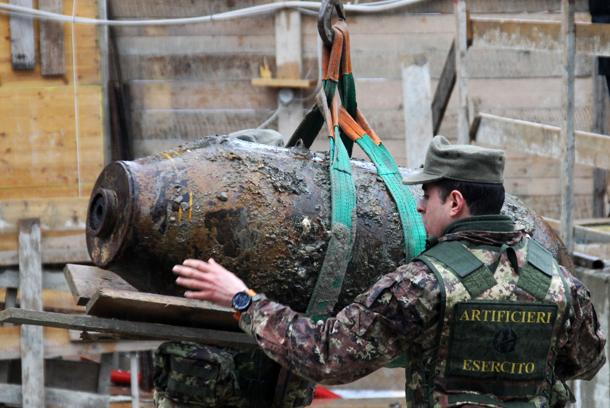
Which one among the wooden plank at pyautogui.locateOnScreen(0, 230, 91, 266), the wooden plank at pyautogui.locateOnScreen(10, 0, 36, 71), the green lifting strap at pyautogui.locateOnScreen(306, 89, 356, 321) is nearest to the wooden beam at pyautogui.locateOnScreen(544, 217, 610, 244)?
the green lifting strap at pyautogui.locateOnScreen(306, 89, 356, 321)

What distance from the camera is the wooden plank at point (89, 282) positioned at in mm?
3580

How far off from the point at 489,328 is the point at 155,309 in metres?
1.02

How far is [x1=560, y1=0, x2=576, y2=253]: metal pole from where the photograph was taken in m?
6.19

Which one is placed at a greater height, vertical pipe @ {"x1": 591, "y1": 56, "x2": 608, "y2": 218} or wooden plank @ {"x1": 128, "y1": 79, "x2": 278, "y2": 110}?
wooden plank @ {"x1": 128, "y1": 79, "x2": 278, "y2": 110}

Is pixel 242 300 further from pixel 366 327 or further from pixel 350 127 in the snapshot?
pixel 350 127

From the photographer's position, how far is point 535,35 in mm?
6652

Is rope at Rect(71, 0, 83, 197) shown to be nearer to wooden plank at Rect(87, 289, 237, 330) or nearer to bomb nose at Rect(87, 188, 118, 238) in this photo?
bomb nose at Rect(87, 188, 118, 238)

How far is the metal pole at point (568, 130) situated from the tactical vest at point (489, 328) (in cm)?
303

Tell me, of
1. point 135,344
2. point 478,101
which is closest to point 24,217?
point 135,344

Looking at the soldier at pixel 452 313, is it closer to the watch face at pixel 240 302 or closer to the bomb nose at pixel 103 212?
the watch face at pixel 240 302

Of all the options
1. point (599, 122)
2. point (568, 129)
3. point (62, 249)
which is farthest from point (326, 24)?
point (599, 122)

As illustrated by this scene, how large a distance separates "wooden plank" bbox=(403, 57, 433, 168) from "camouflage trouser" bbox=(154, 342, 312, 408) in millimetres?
3236

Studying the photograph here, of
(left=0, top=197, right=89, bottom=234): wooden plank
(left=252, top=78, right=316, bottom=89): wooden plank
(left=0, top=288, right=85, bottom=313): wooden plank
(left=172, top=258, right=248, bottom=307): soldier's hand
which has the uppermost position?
(left=252, top=78, right=316, bottom=89): wooden plank

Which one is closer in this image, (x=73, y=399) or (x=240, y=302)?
(x=240, y=302)
